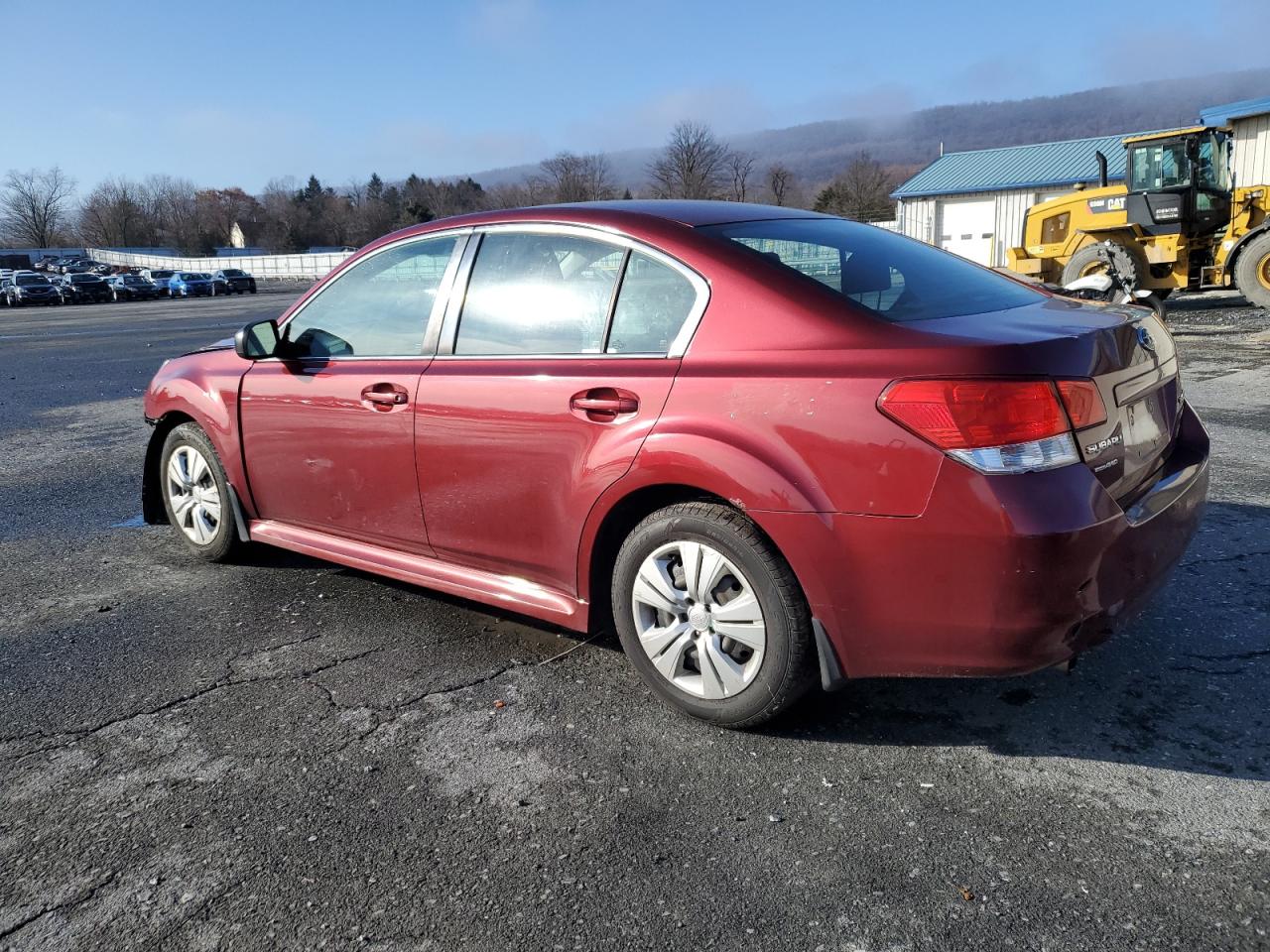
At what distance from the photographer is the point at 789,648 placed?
297 centimetres

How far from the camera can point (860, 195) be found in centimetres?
7556

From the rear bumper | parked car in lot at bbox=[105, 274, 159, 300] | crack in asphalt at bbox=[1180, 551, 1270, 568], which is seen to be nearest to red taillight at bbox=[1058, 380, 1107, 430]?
the rear bumper

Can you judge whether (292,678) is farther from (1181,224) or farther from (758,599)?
(1181,224)

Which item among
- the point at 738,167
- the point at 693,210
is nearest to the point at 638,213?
the point at 693,210

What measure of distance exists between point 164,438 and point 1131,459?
14.9ft

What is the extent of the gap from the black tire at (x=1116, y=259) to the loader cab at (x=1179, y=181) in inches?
17.1

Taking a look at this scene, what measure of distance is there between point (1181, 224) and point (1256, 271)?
1553 millimetres

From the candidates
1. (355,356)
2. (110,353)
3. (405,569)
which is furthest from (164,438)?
(110,353)

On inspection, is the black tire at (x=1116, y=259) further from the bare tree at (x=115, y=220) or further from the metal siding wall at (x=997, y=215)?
the bare tree at (x=115, y=220)

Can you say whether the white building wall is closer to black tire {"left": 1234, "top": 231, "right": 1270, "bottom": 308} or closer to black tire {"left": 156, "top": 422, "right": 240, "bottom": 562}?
black tire {"left": 1234, "top": 231, "right": 1270, "bottom": 308}

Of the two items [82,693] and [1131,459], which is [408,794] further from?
[1131,459]

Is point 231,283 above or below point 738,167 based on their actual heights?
below

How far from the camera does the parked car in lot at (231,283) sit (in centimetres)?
6000

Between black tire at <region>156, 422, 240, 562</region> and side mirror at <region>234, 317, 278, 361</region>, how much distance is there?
2.14 ft
